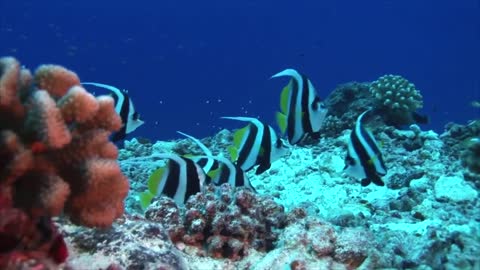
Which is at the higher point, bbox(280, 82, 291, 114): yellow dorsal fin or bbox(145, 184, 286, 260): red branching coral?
bbox(280, 82, 291, 114): yellow dorsal fin

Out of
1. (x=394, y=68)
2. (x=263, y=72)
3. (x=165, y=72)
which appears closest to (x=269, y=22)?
(x=263, y=72)

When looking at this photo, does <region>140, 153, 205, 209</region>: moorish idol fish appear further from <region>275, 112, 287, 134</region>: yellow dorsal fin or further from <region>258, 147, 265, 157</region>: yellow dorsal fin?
<region>275, 112, 287, 134</region>: yellow dorsal fin

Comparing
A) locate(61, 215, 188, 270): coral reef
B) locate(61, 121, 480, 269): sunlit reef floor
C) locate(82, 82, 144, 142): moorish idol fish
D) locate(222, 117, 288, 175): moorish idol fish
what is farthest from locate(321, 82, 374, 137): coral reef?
locate(61, 215, 188, 270): coral reef

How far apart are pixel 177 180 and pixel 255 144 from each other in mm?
1004

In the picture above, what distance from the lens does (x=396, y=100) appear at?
938cm

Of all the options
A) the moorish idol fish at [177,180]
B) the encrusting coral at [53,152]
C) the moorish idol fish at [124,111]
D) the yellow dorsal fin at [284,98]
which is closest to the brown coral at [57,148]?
the encrusting coral at [53,152]

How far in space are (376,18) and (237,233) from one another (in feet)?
229

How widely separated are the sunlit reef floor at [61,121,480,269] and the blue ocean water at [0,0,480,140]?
132 feet

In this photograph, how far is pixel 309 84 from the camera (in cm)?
413

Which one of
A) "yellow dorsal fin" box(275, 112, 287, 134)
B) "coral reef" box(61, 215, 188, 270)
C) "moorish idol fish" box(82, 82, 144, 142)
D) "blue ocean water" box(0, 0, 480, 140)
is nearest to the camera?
"coral reef" box(61, 215, 188, 270)

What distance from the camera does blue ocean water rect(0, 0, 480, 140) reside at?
2048 inches

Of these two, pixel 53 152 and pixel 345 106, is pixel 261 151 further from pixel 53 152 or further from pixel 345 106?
pixel 345 106

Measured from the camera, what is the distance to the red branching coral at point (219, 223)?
11.4 ft

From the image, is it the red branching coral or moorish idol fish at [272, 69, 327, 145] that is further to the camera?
moorish idol fish at [272, 69, 327, 145]
